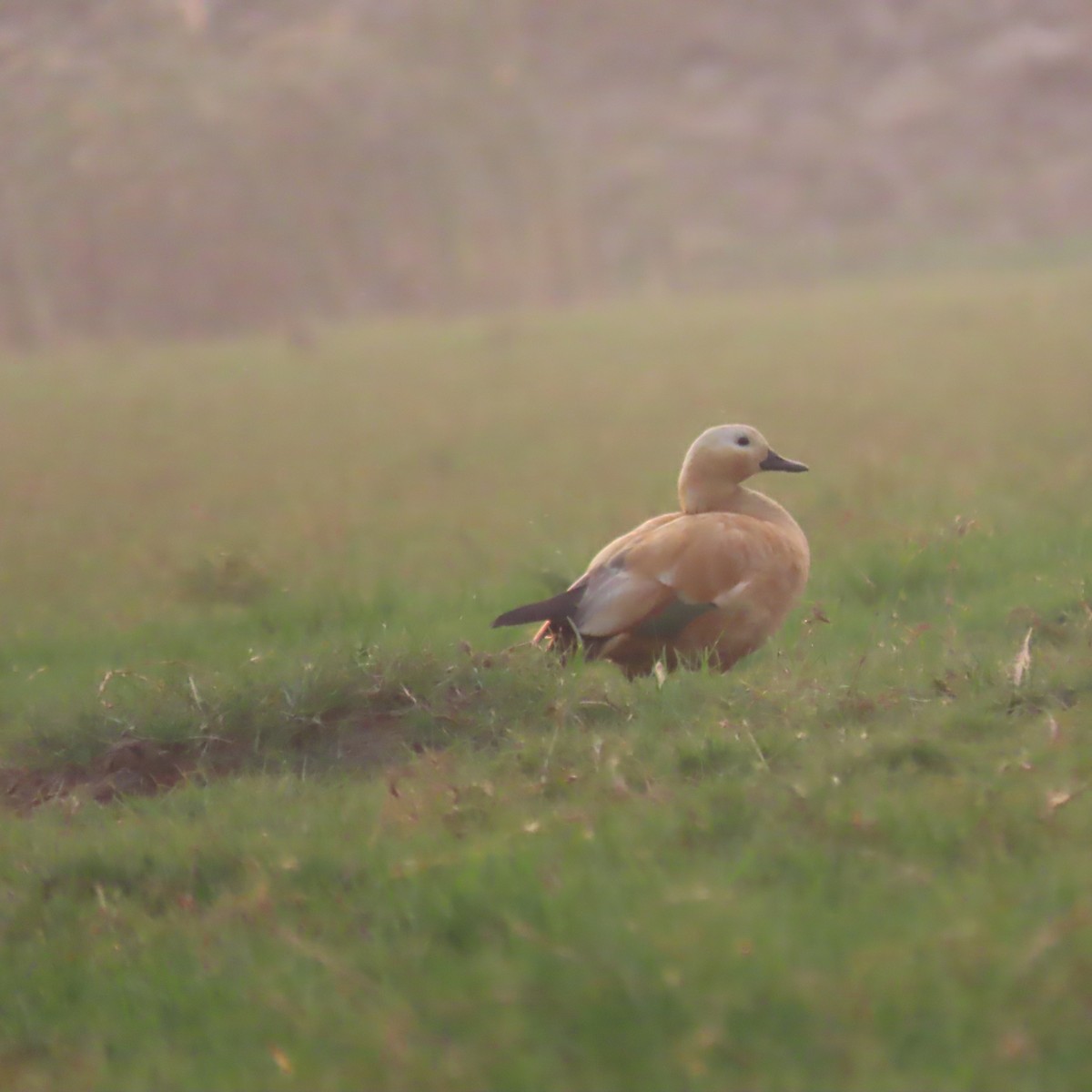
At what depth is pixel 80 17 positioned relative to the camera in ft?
76.3

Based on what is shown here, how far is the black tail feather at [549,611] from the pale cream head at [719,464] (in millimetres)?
823

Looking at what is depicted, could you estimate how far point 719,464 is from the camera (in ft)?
21.1

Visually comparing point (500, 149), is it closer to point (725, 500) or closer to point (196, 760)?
point (725, 500)

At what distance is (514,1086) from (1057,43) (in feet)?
255

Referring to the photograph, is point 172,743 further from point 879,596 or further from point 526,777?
point 879,596

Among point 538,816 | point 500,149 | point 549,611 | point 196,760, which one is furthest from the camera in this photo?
point 500,149

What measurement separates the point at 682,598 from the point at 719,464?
947 mm

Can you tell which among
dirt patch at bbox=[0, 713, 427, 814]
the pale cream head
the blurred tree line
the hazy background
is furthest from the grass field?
the blurred tree line

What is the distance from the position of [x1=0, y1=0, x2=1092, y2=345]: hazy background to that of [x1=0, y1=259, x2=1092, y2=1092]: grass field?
13641mm

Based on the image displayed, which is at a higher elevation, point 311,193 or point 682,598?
point 682,598

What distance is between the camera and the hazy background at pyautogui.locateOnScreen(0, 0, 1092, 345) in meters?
35.6

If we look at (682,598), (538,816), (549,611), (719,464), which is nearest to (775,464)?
(719,464)

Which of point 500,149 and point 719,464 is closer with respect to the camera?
point 719,464

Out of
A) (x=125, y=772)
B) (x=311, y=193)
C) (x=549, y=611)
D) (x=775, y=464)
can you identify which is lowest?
(x=311, y=193)
